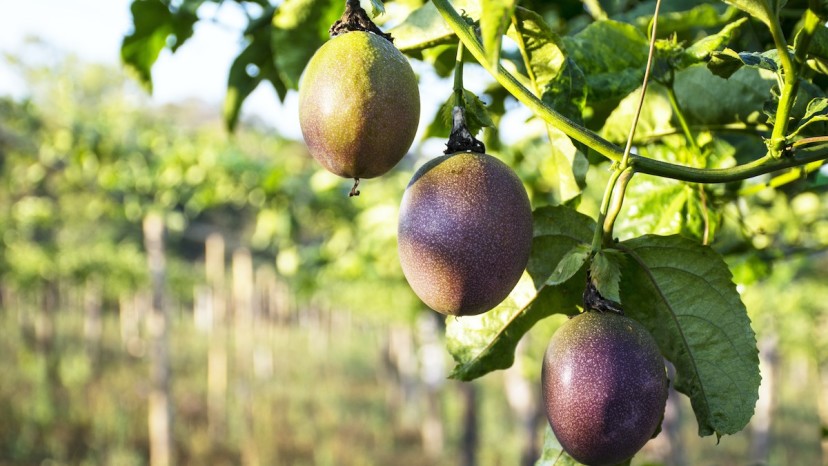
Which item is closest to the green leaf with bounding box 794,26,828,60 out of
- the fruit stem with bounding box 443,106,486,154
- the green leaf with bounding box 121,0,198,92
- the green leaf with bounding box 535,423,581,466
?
the fruit stem with bounding box 443,106,486,154

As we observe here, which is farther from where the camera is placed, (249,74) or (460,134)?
(249,74)

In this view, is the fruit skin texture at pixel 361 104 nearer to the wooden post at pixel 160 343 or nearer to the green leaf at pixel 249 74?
the green leaf at pixel 249 74

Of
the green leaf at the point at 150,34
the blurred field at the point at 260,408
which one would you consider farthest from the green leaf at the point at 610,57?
the blurred field at the point at 260,408

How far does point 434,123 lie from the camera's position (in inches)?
49.1

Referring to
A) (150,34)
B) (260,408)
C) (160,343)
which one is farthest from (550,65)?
(260,408)

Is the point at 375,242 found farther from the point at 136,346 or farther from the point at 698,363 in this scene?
the point at 136,346

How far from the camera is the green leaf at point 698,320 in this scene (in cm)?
76

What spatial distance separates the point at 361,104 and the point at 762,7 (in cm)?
37

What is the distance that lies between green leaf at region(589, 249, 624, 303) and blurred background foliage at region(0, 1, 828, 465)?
152 millimetres

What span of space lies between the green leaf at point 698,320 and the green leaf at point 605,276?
4.4 inches

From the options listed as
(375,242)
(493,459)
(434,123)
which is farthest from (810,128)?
(493,459)

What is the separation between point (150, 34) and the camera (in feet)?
4.30

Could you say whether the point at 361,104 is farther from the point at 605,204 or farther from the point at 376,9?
the point at 605,204

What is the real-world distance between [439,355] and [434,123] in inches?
401
